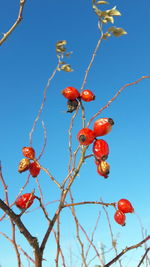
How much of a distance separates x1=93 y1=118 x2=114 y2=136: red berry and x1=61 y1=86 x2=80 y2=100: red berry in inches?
8.8

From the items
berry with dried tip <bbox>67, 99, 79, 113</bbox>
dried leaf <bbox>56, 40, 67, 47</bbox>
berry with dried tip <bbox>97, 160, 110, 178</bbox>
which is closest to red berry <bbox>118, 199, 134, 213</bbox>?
berry with dried tip <bbox>97, 160, 110, 178</bbox>

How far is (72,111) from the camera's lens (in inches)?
64.5

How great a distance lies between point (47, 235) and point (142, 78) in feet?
2.78

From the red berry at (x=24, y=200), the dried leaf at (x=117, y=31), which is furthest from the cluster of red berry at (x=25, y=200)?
the dried leaf at (x=117, y=31)

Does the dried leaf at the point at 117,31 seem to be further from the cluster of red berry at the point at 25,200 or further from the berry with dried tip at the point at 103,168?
the cluster of red berry at the point at 25,200

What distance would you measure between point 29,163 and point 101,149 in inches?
13.8

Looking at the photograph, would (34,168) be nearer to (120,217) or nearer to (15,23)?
(120,217)

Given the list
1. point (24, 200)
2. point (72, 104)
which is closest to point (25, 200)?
point (24, 200)

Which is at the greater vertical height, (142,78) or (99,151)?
(142,78)

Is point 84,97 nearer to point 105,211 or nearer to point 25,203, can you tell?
point 25,203

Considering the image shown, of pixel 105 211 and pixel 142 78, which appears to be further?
pixel 105 211

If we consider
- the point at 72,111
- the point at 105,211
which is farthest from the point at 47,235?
the point at 105,211

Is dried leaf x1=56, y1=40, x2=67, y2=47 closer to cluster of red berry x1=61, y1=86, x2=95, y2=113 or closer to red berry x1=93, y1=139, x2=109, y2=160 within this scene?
cluster of red berry x1=61, y1=86, x2=95, y2=113

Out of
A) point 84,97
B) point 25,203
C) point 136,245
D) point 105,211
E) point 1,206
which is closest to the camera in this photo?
point 1,206
